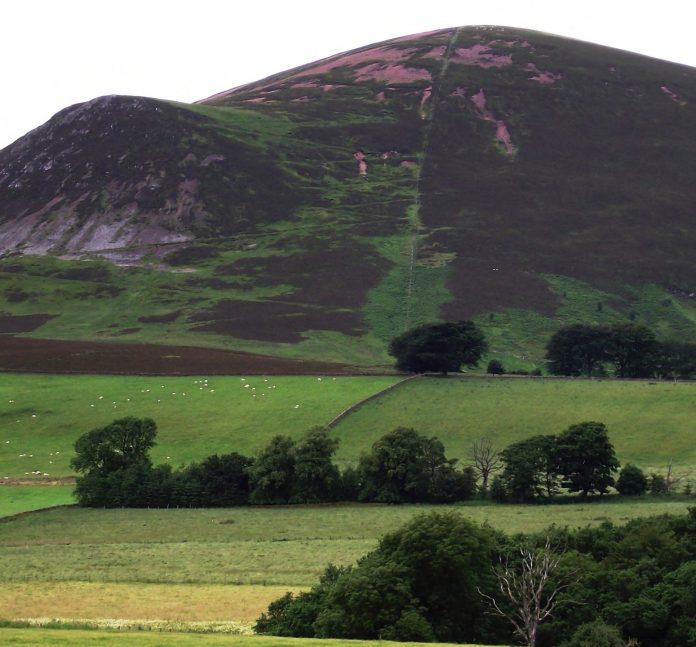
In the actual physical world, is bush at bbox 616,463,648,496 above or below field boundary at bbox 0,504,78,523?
above

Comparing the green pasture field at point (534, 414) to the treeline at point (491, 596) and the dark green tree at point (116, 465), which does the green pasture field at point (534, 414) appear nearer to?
the dark green tree at point (116, 465)

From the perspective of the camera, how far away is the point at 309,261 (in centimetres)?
18600

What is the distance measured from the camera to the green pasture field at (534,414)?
90.4 metres

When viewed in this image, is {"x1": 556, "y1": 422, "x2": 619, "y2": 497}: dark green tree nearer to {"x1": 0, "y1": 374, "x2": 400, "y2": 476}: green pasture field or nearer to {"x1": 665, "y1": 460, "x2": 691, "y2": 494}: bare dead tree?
{"x1": 665, "y1": 460, "x2": 691, "y2": 494}: bare dead tree

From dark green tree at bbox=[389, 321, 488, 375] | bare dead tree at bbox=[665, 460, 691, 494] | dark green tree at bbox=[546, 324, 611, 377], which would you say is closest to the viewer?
bare dead tree at bbox=[665, 460, 691, 494]

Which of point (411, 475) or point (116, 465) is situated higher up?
point (411, 475)

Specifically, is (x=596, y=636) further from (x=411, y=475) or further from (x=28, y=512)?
(x=28, y=512)

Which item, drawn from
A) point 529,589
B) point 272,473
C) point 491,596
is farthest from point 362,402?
point 529,589

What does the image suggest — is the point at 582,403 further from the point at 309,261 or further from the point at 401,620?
the point at 309,261

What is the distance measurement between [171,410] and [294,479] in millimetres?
27800

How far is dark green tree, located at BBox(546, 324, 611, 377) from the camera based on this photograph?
408ft

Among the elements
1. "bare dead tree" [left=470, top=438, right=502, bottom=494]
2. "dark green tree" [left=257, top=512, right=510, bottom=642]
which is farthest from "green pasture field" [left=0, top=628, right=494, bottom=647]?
"bare dead tree" [left=470, top=438, right=502, bottom=494]

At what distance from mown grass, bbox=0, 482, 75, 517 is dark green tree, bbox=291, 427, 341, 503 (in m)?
17.0

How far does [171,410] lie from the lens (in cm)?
10556
